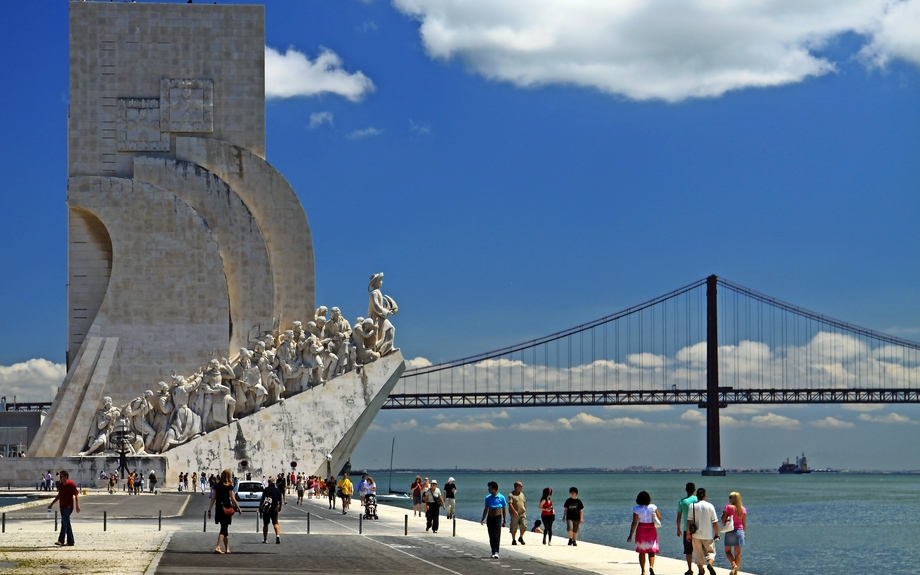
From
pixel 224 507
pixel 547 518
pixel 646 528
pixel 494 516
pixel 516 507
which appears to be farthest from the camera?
pixel 547 518

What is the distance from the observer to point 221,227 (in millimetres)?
31281

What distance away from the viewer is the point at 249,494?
64.9 ft

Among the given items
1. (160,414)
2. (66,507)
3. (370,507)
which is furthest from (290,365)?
(66,507)

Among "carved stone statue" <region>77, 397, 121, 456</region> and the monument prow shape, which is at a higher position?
the monument prow shape

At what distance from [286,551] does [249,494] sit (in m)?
6.95

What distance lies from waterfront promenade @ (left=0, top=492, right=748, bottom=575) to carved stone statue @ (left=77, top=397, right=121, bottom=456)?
10112mm

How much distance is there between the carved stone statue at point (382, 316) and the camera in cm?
3025

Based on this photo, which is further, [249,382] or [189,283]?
[189,283]

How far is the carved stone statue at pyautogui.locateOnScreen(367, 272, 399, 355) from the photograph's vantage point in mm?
30250

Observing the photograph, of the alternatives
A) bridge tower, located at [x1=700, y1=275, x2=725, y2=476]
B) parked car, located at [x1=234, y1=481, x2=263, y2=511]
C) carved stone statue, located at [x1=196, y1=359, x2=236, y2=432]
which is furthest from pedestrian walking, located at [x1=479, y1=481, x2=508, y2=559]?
bridge tower, located at [x1=700, y1=275, x2=725, y2=476]

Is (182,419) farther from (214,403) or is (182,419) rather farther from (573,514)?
(573,514)

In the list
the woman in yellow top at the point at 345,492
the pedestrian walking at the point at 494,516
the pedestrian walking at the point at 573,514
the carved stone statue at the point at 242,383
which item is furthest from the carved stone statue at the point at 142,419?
the pedestrian walking at the point at 494,516

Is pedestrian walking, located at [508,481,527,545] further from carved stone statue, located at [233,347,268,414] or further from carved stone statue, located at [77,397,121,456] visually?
carved stone statue, located at [77,397,121,456]

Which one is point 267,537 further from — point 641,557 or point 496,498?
point 641,557
